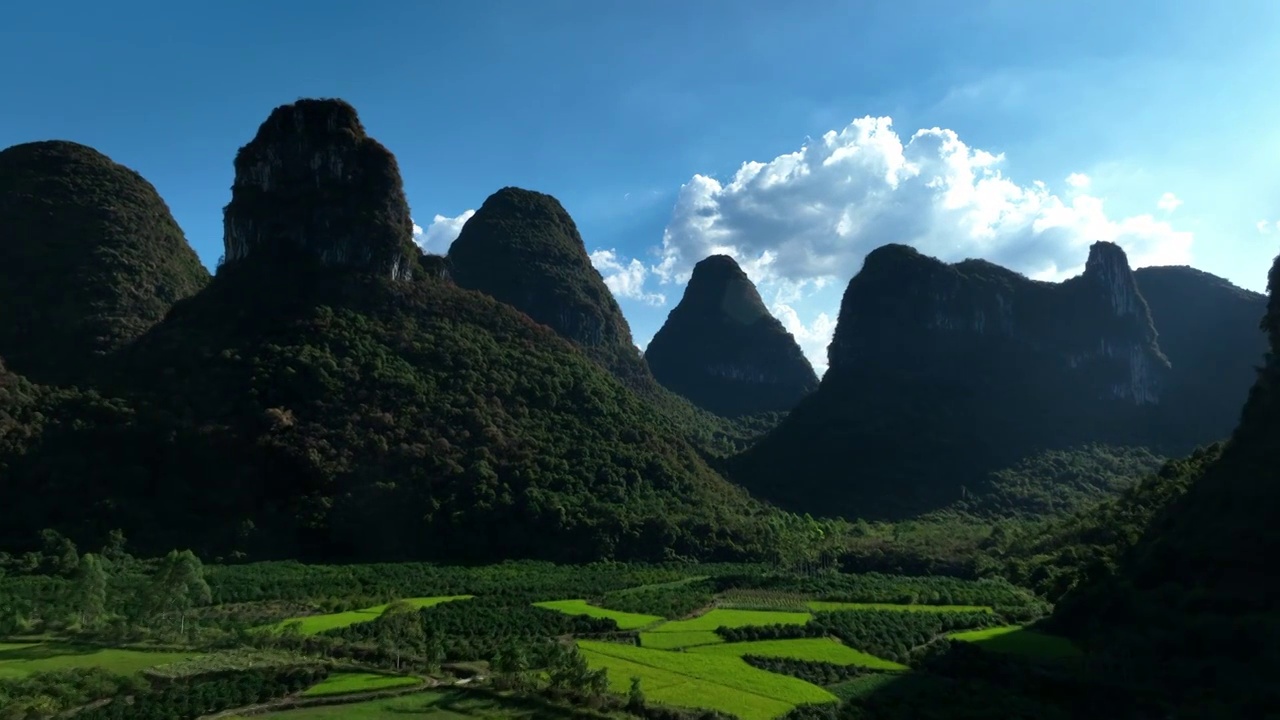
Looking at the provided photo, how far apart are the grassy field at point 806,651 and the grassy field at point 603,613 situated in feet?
15.4

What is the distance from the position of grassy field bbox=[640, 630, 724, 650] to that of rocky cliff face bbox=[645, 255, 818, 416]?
116m

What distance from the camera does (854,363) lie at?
122m

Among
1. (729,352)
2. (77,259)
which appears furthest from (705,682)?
(729,352)

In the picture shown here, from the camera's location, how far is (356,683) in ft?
93.4

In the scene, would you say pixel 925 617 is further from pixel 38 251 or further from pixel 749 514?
pixel 38 251

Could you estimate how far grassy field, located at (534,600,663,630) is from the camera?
1569 inches

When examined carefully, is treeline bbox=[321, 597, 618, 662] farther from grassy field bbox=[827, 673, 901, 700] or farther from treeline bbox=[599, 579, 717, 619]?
grassy field bbox=[827, 673, 901, 700]

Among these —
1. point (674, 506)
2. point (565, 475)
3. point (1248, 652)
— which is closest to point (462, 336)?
point (565, 475)

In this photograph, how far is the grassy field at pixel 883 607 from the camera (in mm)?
45500

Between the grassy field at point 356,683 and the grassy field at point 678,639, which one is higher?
the grassy field at point 356,683

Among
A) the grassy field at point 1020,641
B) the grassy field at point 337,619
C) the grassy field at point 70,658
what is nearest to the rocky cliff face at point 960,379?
the grassy field at point 1020,641

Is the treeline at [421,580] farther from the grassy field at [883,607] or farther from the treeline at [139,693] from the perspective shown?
the treeline at [139,693]

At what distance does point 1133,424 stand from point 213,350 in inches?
4124

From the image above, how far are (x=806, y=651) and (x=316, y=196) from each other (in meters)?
61.0
